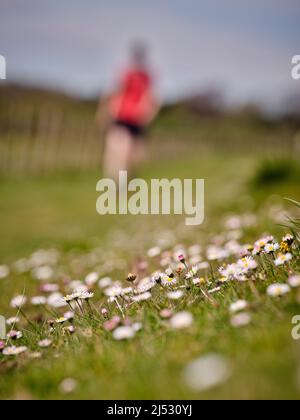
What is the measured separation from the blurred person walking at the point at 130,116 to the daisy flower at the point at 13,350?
11.5 metres

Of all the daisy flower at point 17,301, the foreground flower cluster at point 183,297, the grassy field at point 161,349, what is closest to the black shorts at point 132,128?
the grassy field at point 161,349

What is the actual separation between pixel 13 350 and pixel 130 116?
11950 millimetres

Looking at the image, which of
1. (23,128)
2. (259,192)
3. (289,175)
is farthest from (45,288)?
(23,128)

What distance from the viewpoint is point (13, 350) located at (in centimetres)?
252

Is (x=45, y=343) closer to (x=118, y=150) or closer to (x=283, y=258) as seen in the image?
(x=283, y=258)

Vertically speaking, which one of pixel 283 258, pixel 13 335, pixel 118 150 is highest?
pixel 118 150

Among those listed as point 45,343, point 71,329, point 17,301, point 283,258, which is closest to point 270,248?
point 283,258

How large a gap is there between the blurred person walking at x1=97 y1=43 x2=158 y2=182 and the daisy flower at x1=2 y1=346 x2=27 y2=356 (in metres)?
11.5

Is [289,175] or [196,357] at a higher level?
[289,175]

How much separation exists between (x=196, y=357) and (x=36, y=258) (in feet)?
15.3

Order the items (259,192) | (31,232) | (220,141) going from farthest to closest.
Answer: (220,141) → (31,232) → (259,192)

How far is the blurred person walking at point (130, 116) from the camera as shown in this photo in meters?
13.3
